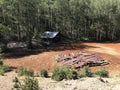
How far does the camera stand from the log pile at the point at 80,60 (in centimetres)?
2288

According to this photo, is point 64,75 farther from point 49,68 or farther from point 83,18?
point 83,18

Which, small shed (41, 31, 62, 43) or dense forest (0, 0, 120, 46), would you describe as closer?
small shed (41, 31, 62, 43)

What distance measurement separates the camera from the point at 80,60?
77.1 feet

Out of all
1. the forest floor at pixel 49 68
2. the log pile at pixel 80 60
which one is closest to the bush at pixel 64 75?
the forest floor at pixel 49 68

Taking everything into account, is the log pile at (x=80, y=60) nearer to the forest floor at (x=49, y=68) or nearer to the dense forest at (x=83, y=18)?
the forest floor at (x=49, y=68)

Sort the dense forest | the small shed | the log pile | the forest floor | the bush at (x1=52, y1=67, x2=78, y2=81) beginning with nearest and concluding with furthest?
the forest floor, the bush at (x1=52, y1=67, x2=78, y2=81), the log pile, the small shed, the dense forest

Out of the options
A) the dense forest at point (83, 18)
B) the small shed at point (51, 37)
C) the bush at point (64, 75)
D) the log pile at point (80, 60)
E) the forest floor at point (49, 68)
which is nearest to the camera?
the forest floor at point (49, 68)

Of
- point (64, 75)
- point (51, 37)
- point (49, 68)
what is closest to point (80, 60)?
point (49, 68)

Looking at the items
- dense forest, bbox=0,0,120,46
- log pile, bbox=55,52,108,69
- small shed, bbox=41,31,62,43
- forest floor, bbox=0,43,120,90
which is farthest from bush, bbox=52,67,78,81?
dense forest, bbox=0,0,120,46

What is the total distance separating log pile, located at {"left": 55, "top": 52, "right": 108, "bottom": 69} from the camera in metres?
22.9

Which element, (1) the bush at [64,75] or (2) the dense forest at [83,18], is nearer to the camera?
(1) the bush at [64,75]

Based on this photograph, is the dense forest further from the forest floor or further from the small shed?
the forest floor

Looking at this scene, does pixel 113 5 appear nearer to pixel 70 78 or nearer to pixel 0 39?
pixel 0 39

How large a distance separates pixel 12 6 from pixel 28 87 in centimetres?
2171
